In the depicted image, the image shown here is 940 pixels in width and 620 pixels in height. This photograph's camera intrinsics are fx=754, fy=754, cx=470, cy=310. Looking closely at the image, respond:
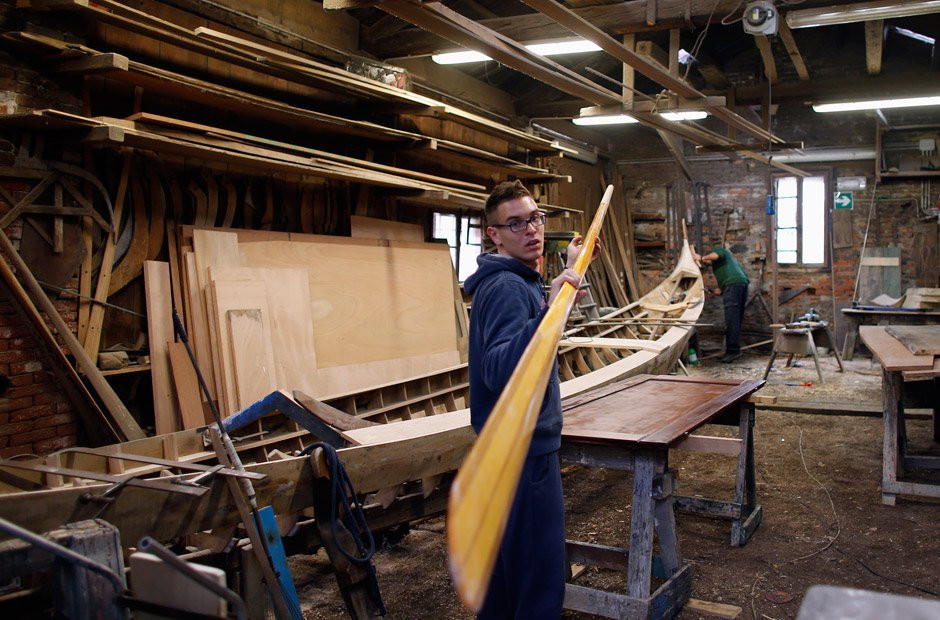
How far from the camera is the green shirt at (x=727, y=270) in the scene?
39.6 ft

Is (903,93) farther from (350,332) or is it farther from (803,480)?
(350,332)

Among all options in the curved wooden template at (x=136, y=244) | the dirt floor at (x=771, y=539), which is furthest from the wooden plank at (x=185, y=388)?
the dirt floor at (x=771, y=539)

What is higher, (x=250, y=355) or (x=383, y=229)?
(x=383, y=229)

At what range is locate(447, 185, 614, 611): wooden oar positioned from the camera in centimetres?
106

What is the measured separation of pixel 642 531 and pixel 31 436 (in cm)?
350

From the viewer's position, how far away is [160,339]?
484 centimetres

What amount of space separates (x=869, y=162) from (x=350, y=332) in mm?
10172

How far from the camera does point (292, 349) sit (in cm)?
545

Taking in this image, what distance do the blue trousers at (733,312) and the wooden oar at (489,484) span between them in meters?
11.1

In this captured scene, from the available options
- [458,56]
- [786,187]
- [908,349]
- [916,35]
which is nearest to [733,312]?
[786,187]

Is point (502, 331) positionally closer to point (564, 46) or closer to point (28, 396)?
point (28, 396)

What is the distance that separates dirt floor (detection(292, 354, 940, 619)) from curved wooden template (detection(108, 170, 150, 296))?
215 cm

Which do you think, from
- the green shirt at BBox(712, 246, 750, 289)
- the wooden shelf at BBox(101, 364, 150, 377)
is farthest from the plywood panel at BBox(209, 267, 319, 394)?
the green shirt at BBox(712, 246, 750, 289)

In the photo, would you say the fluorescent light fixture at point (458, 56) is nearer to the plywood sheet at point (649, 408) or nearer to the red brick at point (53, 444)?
the plywood sheet at point (649, 408)
